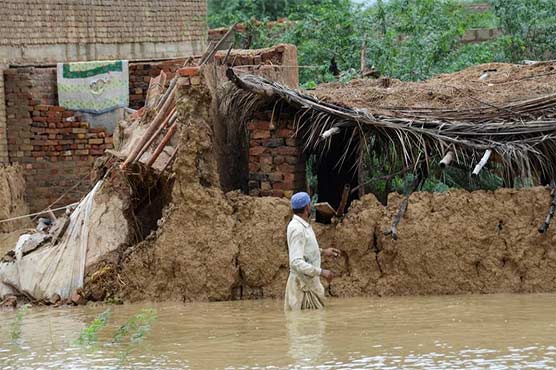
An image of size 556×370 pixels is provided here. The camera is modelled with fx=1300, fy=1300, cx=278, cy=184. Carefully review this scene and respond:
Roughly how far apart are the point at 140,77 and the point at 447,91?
719 centimetres

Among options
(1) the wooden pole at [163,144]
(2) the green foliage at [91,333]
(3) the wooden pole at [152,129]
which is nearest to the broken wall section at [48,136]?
(3) the wooden pole at [152,129]

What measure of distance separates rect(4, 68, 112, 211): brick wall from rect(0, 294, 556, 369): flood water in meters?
7.06

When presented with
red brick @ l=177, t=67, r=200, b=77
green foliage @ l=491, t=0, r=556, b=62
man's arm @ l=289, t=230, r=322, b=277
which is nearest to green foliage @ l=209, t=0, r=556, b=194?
green foliage @ l=491, t=0, r=556, b=62

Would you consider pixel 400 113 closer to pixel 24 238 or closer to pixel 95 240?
pixel 95 240

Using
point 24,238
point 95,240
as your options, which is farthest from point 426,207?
point 24,238

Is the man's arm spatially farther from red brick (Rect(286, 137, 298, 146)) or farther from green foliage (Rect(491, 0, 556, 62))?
green foliage (Rect(491, 0, 556, 62))

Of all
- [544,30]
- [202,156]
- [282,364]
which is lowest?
[282,364]

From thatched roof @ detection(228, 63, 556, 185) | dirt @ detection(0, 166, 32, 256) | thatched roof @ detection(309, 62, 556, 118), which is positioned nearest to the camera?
thatched roof @ detection(228, 63, 556, 185)

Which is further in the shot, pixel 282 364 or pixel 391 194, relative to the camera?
pixel 391 194

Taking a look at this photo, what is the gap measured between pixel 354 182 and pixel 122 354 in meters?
4.74

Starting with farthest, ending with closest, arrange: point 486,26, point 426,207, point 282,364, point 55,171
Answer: point 486,26 < point 55,171 < point 426,207 < point 282,364

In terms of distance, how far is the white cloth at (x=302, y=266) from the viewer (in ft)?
35.0

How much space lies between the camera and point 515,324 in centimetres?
1026

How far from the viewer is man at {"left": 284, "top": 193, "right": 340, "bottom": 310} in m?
10.7
